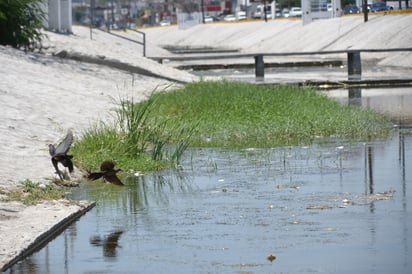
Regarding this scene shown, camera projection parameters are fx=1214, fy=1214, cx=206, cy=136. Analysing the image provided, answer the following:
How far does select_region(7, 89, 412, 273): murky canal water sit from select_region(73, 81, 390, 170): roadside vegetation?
85 cm

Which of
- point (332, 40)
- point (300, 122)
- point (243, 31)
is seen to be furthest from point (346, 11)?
point (300, 122)

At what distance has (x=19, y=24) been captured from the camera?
3241 centimetres

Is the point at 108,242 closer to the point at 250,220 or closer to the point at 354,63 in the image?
the point at 250,220

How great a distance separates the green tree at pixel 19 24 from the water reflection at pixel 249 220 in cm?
1646

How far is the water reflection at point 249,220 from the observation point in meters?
9.38

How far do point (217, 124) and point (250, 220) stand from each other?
935 cm

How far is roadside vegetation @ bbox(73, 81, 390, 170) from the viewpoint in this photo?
16.1 metres

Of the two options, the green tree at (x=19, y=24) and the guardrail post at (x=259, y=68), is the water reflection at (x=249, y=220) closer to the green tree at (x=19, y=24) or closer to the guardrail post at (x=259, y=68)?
the green tree at (x=19, y=24)

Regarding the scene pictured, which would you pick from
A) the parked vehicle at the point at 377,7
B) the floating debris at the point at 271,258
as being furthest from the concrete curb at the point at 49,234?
the parked vehicle at the point at 377,7

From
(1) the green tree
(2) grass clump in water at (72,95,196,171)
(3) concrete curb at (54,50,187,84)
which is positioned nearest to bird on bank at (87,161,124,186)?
(2) grass clump in water at (72,95,196,171)

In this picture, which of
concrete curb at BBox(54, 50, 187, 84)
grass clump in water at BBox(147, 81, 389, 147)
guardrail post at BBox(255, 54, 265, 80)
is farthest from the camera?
guardrail post at BBox(255, 54, 265, 80)

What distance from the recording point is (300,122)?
800 inches

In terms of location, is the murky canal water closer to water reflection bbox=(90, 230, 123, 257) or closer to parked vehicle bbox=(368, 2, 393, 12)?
water reflection bbox=(90, 230, 123, 257)

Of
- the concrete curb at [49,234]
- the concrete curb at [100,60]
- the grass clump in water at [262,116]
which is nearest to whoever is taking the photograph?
the concrete curb at [49,234]
